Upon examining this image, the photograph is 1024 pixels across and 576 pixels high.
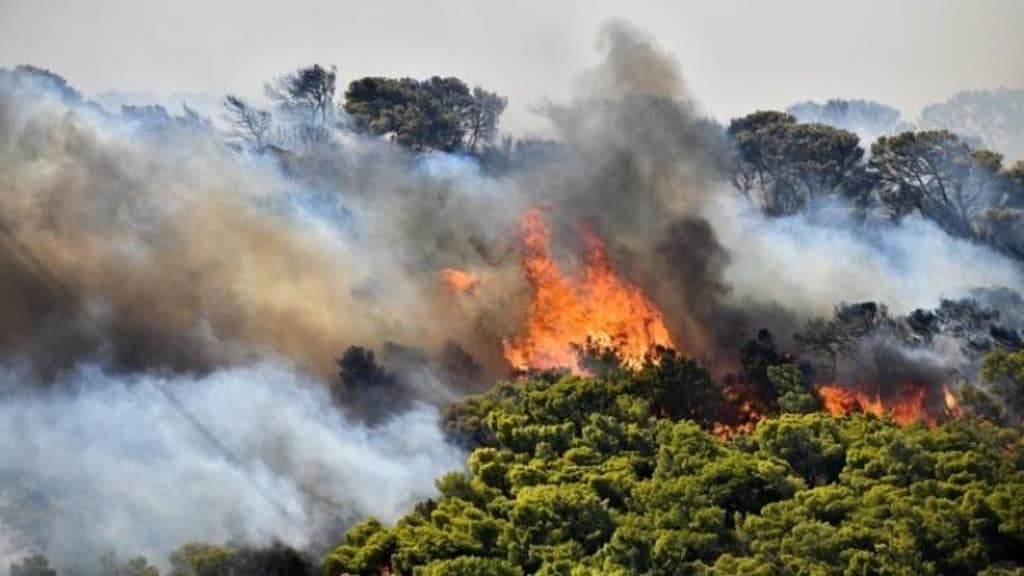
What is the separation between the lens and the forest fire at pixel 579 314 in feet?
267

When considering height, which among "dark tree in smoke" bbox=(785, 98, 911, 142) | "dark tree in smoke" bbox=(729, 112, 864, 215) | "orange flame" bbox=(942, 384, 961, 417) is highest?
"dark tree in smoke" bbox=(785, 98, 911, 142)

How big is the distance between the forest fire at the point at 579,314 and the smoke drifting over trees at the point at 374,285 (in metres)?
0.85

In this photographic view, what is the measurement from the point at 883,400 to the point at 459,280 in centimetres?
2663

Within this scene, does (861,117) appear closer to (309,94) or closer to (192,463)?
(309,94)

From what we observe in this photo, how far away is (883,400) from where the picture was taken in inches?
2918

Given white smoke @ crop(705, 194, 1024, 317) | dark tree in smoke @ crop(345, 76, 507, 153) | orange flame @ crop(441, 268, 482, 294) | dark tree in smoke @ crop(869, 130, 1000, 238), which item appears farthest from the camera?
dark tree in smoke @ crop(345, 76, 507, 153)

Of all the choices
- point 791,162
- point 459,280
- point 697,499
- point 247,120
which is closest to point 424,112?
point 247,120

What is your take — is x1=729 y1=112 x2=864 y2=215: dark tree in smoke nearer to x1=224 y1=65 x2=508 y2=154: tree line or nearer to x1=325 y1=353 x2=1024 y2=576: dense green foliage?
x1=224 y1=65 x2=508 y2=154: tree line

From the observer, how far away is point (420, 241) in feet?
288

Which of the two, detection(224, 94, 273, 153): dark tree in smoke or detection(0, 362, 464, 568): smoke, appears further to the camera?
detection(224, 94, 273, 153): dark tree in smoke

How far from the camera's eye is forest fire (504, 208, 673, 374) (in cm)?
8135

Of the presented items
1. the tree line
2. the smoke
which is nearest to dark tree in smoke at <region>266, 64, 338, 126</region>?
the tree line

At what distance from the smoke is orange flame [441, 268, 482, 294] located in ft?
62.9

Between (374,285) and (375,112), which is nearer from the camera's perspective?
(374,285)
